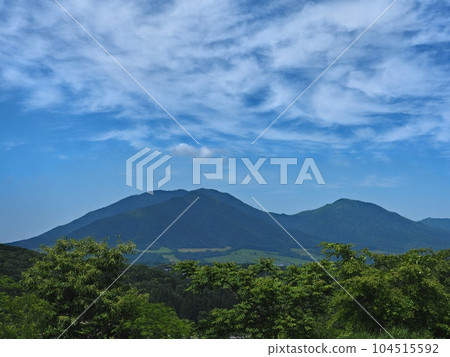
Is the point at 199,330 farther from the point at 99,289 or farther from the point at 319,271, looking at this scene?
the point at 319,271

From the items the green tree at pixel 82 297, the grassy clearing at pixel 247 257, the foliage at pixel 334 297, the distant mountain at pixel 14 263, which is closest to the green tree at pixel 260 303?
the foliage at pixel 334 297

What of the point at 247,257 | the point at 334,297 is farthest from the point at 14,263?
the point at 247,257

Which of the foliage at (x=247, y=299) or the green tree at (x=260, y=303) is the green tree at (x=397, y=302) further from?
the green tree at (x=260, y=303)

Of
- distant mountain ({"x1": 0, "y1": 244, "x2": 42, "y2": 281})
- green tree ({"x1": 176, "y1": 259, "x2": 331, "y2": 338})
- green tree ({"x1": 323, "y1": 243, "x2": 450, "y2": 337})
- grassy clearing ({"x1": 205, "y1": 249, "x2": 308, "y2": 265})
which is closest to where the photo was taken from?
green tree ({"x1": 323, "y1": 243, "x2": 450, "y2": 337})

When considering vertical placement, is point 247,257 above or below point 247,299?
above

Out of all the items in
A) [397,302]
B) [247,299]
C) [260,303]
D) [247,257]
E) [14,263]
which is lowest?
[260,303]

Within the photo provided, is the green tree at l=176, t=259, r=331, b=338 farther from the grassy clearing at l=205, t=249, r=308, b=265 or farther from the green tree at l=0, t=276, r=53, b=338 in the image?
the grassy clearing at l=205, t=249, r=308, b=265

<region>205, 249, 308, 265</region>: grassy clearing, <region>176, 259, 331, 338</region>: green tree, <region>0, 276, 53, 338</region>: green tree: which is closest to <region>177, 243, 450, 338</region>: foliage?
<region>176, 259, 331, 338</region>: green tree

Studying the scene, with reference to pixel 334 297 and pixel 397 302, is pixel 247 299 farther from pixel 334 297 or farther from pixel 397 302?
pixel 397 302

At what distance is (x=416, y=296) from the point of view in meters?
13.4

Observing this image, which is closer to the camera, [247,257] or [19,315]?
[19,315]
